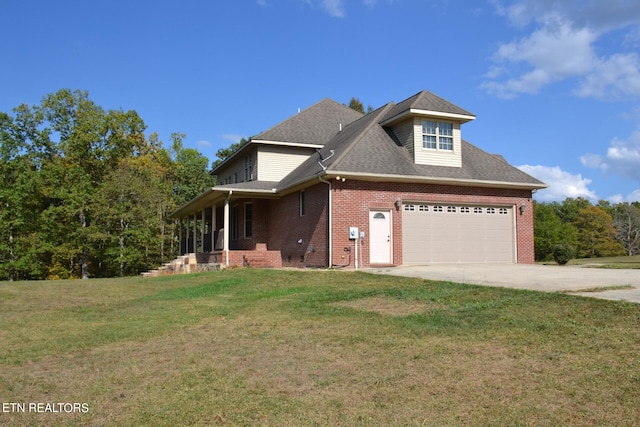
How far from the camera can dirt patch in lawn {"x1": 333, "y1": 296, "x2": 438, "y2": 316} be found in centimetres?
882

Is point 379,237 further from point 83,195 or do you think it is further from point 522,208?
point 83,195

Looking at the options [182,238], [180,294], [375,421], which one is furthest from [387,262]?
[182,238]

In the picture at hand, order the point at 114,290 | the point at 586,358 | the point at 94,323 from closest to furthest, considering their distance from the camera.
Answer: the point at 586,358
the point at 94,323
the point at 114,290

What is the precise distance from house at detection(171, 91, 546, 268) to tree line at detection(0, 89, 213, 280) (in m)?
14.7

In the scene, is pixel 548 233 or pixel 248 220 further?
pixel 548 233

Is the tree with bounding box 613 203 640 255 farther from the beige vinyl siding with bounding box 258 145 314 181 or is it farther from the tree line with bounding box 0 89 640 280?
the beige vinyl siding with bounding box 258 145 314 181

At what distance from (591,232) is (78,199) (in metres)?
57.7

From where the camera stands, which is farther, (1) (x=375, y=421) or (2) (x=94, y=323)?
(2) (x=94, y=323)

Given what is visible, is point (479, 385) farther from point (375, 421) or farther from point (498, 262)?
point (498, 262)

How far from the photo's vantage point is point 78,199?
3503 cm

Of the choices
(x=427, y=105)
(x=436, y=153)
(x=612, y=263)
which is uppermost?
(x=427, y=105)

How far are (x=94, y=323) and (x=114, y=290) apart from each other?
20.0ft

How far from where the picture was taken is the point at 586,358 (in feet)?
18.4

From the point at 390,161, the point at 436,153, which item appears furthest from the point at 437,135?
the point at 390,161
